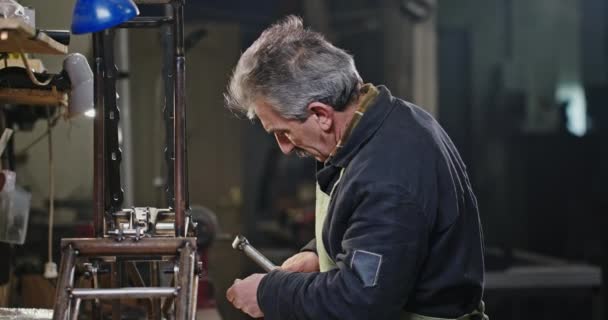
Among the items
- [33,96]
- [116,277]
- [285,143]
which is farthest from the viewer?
[33,96]

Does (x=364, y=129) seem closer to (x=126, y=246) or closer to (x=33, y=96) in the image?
(x=126, y=246)

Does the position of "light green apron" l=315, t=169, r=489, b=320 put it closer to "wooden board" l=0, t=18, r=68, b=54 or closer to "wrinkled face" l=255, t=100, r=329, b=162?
"wrinkled face" l=255, t=100, r=329, b=162

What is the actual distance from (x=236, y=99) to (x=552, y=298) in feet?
10.2

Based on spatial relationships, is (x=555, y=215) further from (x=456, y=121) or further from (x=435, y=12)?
(x=435, y=12)

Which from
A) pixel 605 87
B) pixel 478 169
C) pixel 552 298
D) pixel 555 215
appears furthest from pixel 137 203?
pixel 605 87

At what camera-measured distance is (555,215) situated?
641cm

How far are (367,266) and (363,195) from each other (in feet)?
0.47

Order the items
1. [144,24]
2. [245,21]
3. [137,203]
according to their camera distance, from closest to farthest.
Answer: [144,24] < [137,203] < [245,21]

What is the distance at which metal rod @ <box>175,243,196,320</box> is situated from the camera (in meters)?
1.77

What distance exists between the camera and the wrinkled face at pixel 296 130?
1.92 metres

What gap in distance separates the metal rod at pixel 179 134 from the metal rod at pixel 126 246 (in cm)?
9

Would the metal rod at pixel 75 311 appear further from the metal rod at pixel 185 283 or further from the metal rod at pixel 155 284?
the metal rod at pixel 155 284

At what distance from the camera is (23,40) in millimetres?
1958

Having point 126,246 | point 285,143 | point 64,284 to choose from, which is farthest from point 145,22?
point 64,284
